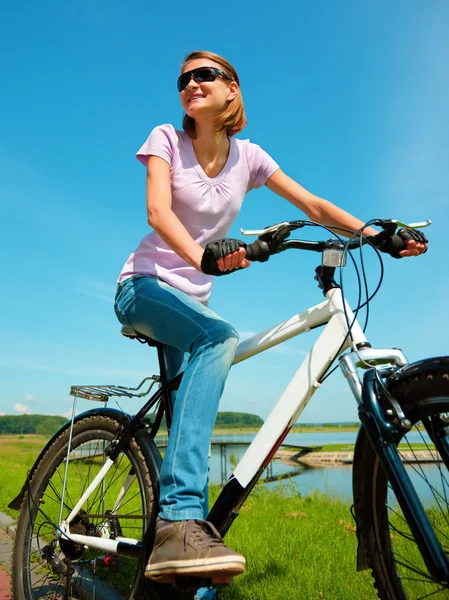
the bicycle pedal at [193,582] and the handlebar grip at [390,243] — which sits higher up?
the handlebar grip at [390,243]

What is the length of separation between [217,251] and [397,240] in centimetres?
83

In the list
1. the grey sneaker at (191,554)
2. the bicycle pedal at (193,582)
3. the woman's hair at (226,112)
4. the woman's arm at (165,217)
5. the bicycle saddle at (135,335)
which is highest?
the woman's hair at (226,112)

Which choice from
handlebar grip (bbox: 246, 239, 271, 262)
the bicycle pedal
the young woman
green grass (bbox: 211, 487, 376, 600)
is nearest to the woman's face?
the young woman

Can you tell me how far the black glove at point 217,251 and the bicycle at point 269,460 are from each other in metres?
0.09

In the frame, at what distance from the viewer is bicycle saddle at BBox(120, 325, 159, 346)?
105 inches

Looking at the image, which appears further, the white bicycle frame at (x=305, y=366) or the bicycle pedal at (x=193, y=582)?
the white bicycle frame at (x=305, y=366)

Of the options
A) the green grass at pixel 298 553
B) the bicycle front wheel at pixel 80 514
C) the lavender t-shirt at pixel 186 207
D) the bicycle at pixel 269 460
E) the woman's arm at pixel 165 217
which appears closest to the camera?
the bicycle at pixel 269 460

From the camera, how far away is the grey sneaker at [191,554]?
1.84 metres

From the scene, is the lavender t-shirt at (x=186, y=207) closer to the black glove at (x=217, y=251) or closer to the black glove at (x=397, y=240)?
the black glove at (x=217, y=251)

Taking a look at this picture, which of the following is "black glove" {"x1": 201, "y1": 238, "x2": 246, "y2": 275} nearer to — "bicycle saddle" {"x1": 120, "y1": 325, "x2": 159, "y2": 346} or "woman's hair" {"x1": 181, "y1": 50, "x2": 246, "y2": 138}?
"bicycle saddle" {"x1": 120, "y1": 325, "x2": 159, "y2": 346}

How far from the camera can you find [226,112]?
277 cm

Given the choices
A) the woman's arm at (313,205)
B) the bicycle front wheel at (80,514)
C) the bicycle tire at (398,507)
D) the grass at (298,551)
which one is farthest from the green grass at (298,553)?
the woman's arm at (313,205)

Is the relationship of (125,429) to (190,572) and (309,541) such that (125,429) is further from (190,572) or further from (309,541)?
(309,541)

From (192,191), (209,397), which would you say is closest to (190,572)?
(209,397)
